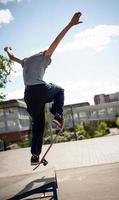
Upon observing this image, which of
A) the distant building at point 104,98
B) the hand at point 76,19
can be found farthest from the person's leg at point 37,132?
the distant building at point 104,98

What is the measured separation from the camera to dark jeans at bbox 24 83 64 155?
17.9ft

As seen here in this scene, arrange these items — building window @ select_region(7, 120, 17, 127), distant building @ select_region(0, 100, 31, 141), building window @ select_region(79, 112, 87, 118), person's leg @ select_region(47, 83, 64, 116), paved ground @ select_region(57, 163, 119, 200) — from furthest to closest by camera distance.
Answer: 1. building window @ select_region(79, 112, 87, 118)
2. building window @ select_region(7, 120, 17, 127)
3. distant building @ select_region(0, 100, 31, 141)
4. paved ground @ select_region(57, 163, 119, 200)
5. person's leg @ select_region(47, 83, 64, 116)

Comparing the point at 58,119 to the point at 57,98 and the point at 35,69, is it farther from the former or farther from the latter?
the point at 35,69

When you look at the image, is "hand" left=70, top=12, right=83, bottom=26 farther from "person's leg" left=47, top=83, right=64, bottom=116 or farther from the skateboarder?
"person's leg" left=47, top=83, right=64, bottom=116

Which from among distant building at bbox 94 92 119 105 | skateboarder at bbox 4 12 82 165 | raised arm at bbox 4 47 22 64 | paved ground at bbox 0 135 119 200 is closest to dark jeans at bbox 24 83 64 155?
skateboarder at bbox 4 12 82 165

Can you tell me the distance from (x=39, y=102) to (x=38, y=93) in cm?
16

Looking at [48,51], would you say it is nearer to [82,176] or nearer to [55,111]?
[55,111]

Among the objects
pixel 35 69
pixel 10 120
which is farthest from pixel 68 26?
pixel 10 120

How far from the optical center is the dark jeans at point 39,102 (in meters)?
→ 5.45

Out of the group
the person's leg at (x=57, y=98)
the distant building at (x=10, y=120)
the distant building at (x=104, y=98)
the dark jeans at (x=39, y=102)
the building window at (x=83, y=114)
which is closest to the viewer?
the dark jeans at (x=39, y=102)

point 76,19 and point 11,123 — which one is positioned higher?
point 11,123

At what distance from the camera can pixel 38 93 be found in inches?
214

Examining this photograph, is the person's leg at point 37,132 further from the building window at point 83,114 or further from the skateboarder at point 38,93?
the building window at point 83,114

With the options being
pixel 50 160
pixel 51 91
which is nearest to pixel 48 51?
pixel 51 91
